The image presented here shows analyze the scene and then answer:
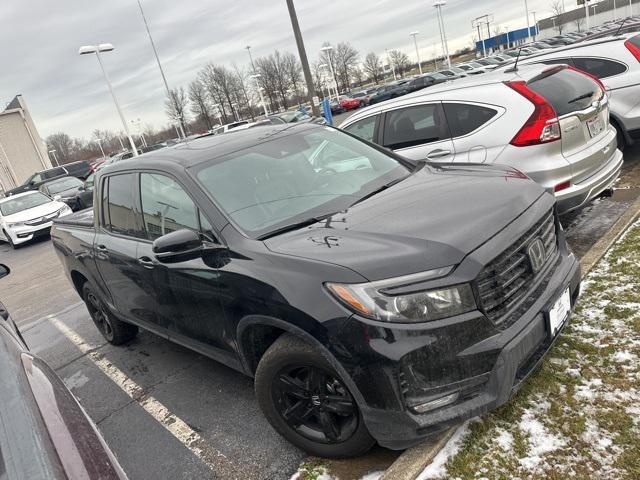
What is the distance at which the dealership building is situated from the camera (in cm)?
4878

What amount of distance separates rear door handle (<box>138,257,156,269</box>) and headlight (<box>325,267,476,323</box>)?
187 cm

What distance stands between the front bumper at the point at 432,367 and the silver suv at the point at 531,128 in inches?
89.4

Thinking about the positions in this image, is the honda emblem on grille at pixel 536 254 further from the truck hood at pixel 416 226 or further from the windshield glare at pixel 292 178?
the windshield glare at pixel 292 178

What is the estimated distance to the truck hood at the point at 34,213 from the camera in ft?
47.3

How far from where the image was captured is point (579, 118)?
14.9 ft

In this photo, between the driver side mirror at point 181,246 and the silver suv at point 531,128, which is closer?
the driver side mirror at point 181,246

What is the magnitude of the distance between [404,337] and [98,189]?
11.3 feet

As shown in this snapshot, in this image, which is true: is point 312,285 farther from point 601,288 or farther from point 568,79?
point 568,79

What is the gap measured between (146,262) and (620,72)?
21.3 ft

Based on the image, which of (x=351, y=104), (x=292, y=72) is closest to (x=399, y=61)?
(x=292, y=72)

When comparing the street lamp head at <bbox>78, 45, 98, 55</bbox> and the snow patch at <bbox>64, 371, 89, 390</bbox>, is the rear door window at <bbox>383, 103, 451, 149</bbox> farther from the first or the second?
the street lamp head at <bbox>78, 45, 98, 55</bbox>

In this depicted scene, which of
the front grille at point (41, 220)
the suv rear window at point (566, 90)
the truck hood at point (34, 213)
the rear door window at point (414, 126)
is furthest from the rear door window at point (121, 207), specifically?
the truck hood at point (34, 213)

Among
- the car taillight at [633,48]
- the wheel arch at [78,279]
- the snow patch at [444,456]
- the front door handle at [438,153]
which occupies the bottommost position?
the snow patch at [444,456]

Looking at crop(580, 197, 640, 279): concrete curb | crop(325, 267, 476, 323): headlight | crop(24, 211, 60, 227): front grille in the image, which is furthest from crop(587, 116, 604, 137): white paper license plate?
crop(24, 211, 60, 227): front grille
